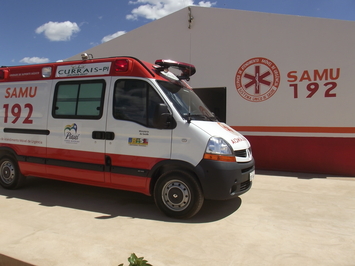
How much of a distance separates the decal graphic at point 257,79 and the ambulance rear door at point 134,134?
14.7 feet

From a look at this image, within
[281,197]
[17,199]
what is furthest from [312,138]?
[17,199]

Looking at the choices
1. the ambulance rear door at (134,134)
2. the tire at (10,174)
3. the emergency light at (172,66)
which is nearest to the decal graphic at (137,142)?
the ambulance rear door at (134,134)

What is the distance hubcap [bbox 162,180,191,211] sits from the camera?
4.49m

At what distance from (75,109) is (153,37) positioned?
197 inches

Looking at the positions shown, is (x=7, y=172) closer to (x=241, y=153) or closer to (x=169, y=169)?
(x=169, y=169)

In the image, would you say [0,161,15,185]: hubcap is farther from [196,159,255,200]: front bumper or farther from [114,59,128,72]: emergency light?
[196,159,255,200]: front bumper

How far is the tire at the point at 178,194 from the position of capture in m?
4.41

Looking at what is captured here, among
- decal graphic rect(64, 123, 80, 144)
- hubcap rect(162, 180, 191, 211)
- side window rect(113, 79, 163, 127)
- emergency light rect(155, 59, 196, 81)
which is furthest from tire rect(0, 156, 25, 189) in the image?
emergency light rect(155, 59, 196, 81)

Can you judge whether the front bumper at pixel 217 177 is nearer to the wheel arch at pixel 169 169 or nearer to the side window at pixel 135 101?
the wheel arch at pixel 169 169

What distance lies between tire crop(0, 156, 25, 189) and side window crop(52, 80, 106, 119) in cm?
154

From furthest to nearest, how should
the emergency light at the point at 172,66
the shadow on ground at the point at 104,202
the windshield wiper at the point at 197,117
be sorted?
the emergency light at the point at 172,66 → the shadow on ground at the point at 104,202 → the windshield wiper at the point at 197,117

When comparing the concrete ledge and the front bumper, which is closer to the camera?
the concrete ledge

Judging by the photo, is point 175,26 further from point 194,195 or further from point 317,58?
point 194,195

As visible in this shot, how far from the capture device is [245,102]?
Result: 28.0 ft
